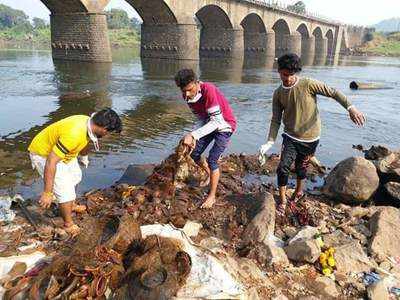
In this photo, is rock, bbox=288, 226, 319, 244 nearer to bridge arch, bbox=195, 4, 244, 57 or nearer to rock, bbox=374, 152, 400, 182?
rock, bbox=374, 152, 400, 182

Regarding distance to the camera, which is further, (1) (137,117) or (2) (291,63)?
(1) (137,117)

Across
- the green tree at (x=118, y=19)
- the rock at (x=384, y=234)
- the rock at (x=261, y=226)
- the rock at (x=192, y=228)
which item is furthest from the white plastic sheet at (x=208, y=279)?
the green tree at (x=118, y=19)

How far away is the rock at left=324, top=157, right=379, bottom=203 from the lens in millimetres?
6035

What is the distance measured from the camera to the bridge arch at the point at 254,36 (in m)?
53.7

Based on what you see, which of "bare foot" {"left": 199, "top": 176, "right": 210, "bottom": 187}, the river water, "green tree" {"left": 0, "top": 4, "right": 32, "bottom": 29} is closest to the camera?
"bare foot" {"left": 199, "top": 176, "right": 210, "bottom": 187}

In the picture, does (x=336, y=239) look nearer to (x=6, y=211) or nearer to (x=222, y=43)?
(x=6, y=211)

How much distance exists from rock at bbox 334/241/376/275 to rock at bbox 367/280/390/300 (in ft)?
1.18

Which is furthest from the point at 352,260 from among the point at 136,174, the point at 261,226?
the point at 136,174

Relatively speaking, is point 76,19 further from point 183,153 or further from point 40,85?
point 183,153

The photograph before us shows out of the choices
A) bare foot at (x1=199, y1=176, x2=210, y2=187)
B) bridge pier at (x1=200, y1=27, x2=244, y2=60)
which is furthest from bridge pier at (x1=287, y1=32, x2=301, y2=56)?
bare foot at (x1=199, y1=176, x2=210, y2=187)

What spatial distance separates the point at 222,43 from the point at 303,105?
145 feet

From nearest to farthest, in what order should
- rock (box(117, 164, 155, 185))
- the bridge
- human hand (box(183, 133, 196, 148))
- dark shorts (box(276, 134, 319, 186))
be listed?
human hand (box(183, 133, 196, 148)) < dark shorts (box(276, 134, 319, 186)) < rock (box(117, 164, 155, 185)) < the bridge

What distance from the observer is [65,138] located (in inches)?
152

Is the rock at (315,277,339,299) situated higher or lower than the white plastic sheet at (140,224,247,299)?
lower
